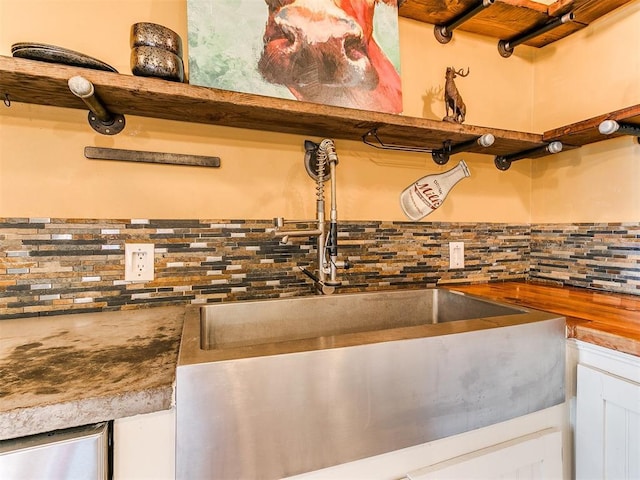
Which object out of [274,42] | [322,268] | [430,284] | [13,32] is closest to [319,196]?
[322,268]

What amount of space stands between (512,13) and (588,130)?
21.2 inches

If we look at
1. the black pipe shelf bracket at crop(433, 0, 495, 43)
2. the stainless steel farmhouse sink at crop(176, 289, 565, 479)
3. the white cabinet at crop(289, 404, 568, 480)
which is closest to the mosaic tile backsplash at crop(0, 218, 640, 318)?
the stainless steel farmhouse sink at crop(176, 289, 565, 479)

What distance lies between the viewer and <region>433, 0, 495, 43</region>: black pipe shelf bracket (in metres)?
1.12

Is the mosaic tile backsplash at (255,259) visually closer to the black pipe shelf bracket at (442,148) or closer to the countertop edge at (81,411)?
the black pipe shelf bracket at (442,148)

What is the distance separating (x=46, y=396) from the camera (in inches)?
16.8

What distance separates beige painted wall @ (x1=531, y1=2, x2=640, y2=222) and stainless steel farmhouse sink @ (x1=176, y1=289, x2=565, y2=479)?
752mm

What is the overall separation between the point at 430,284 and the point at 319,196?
0.58 m

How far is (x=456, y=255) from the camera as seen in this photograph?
128cm

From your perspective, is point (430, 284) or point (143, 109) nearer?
point (143, 109)

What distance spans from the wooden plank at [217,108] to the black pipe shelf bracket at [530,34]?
454 mm

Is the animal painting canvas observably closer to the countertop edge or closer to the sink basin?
the sink basin

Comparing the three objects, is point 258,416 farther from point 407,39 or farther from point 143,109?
point 407,39

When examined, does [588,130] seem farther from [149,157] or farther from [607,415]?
[149,157]

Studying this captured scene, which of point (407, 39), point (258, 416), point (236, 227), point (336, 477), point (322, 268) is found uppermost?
point (407, 39)
